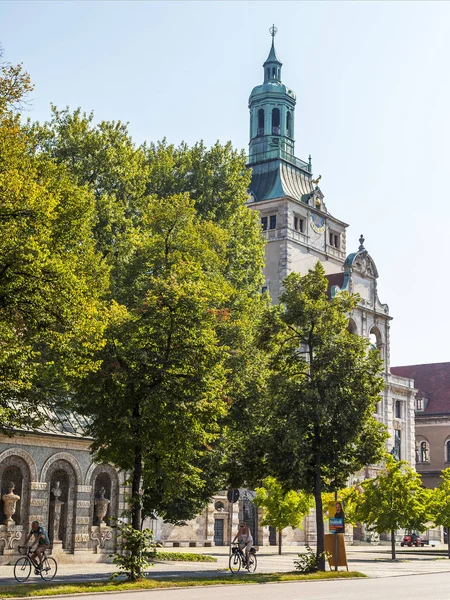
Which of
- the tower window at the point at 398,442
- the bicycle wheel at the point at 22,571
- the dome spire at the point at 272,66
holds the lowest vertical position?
the bicycle wheel at the point at 22,571

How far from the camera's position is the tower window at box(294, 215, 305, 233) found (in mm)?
71875

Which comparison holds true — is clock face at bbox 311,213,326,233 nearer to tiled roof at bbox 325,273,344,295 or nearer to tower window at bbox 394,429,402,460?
tiled roof at bbox 325,273,344,295

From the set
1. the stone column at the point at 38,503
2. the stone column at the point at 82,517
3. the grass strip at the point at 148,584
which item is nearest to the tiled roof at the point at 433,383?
the stone column at the point at 82,517

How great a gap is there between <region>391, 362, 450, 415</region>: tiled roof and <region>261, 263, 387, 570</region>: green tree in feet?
217

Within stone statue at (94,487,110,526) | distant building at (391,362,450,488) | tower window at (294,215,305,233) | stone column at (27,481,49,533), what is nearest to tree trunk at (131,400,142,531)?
stone column at (27,481,49,533)

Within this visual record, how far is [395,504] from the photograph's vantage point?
48594mm

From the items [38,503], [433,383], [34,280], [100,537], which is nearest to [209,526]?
[100,537]

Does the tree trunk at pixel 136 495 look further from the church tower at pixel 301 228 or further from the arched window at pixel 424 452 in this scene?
the arched window at pixel 424 452

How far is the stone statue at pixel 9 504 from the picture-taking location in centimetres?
3005

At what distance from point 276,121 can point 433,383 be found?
122 feet

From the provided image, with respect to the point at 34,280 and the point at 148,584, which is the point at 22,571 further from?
the point at 34,280

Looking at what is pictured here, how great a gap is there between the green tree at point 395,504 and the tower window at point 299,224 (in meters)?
27.1

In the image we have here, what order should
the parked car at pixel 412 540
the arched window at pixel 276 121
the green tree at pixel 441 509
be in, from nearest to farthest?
the green tree at pixel 441 509 → the parked car at pixel 412 540 → the arched window at pixel 276 121

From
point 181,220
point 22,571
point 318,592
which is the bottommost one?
point 318,592
